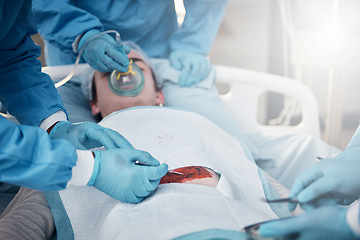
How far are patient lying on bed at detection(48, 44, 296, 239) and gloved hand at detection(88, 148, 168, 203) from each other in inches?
1.6

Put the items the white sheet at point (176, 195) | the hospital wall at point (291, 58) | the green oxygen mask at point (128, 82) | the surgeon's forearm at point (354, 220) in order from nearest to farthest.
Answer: the surgeon's forearm at point (354, 220) < the white sheet at point (176, 195) < the green oxygen mask at point (128, 82) < the hospital wall at point (291, 58)

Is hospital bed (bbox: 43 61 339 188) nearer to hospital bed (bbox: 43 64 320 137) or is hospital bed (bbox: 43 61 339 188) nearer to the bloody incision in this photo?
hospital bed (bbox: 43 64 320 137)

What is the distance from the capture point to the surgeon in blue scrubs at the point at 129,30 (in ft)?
5.06

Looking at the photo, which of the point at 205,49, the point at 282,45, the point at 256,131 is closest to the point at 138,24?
the point at 205,49

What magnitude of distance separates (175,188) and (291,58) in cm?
187

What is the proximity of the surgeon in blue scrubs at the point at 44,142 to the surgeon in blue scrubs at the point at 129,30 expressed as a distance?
344 mm

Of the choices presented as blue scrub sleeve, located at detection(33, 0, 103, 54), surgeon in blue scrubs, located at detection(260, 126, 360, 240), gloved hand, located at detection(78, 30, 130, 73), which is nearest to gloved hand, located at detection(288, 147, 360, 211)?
surgeon in blue scrubs, located at detection(260, 126, 360, 240)

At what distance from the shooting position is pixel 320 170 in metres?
0.83

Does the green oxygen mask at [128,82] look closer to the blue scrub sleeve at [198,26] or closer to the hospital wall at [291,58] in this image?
the blue scrub sleeve at [198,26]

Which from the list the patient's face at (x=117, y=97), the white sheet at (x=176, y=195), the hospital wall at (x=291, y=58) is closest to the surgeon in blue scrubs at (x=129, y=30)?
the patient's face at (x=117, y=97)

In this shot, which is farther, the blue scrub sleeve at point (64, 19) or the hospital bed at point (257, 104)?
the hospital bed at point (257, 104)

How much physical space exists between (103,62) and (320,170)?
0.95 meters

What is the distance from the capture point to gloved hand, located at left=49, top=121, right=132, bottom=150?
106 centimetres

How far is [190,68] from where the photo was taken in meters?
1.98
